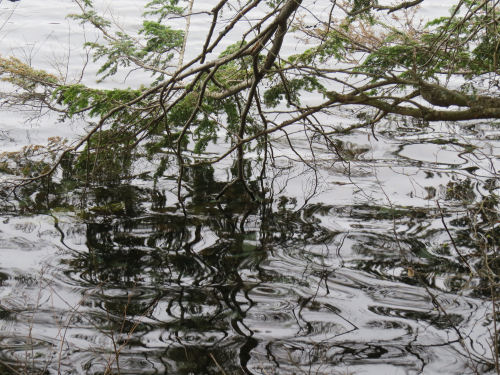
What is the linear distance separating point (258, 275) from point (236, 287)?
326mm

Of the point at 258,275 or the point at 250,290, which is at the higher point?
the point at 258,275

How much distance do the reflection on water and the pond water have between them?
0.05 ft

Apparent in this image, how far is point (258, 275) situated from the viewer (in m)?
5.57

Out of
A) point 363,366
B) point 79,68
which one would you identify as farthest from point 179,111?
point 79,68

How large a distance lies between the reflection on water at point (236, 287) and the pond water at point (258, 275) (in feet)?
0.05

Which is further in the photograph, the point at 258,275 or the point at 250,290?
the point at 258,275

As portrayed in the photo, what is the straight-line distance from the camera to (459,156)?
8.84 metres

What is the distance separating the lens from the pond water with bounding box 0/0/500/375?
14.1 ft

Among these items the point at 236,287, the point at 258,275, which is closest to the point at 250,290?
the point at 236,287

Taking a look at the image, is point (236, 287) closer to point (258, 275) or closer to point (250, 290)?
point (250, 290)

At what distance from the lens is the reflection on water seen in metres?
4.29

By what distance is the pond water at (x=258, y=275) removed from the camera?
4.31 meters

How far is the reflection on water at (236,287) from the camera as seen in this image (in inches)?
169

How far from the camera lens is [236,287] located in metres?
5.34
